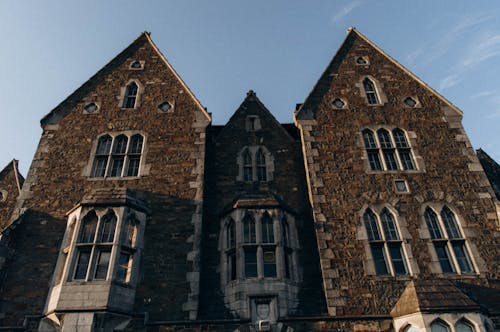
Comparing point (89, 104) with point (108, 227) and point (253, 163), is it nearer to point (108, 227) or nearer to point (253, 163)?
point (108, 227)

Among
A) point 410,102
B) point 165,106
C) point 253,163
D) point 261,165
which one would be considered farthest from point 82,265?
point 410,102

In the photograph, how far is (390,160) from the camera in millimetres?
15281

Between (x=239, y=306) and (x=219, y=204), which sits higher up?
(x=219, y=204)

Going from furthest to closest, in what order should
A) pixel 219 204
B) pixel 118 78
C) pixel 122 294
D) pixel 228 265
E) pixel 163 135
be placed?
pixel 118 78 → pixel 163 135 → pixel 219 204 → pixel 228 265 → pixel 122 294

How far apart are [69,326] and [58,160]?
7196mm

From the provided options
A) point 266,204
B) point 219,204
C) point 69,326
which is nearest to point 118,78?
A: point 219,204

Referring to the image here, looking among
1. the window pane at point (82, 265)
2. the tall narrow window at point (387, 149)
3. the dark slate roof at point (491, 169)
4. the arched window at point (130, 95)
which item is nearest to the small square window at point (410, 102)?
the tall narrow window at point (387, 149)

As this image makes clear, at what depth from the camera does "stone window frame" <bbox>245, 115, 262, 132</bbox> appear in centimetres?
1727

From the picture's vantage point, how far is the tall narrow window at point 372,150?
594 inches

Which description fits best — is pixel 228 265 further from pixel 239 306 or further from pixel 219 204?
pixel 219 204

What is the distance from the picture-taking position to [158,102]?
17.1 metres

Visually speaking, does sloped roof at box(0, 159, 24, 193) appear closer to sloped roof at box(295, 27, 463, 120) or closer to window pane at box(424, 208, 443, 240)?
sloped roof at box(295, 27, 463, 120)

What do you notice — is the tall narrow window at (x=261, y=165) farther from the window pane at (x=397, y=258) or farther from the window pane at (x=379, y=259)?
the window pane at (x=397, y=258)

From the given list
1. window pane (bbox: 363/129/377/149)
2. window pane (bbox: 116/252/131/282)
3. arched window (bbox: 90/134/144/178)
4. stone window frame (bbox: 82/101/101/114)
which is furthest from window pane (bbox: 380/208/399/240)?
stone window frame (bbox: 82/101/101/114)
